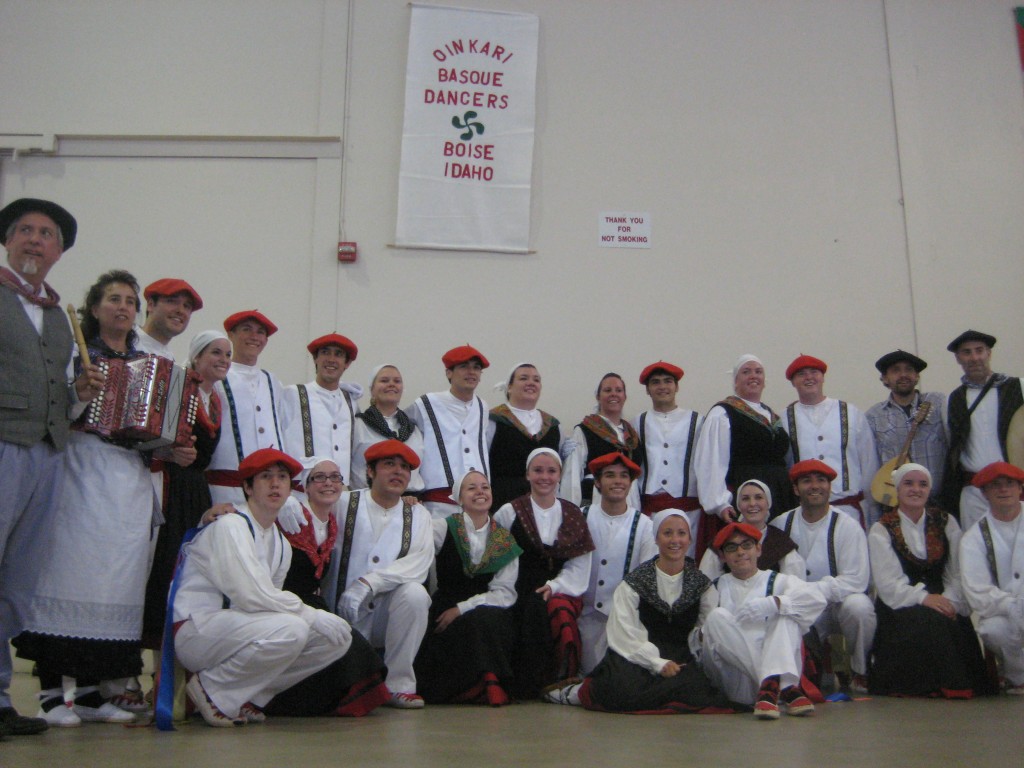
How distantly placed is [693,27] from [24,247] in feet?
17.0

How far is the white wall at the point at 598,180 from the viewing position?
20.9 ft

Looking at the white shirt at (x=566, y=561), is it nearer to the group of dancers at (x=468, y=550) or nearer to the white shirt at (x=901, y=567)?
the group of dancers at (x=468, y=550)

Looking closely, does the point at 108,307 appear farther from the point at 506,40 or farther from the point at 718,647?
the point at 506,40

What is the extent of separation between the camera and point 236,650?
3.25 meters

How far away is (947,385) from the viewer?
249 inches

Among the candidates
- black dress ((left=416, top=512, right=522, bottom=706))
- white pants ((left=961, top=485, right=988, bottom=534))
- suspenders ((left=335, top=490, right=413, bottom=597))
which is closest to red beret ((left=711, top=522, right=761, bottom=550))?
black dress ((left=416, top=512, right=522, bottom=706))

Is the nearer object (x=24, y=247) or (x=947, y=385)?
(x=24, y=247)

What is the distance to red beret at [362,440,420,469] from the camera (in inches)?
164

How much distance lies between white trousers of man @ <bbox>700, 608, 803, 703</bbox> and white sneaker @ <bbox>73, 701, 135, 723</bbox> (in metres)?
2.15

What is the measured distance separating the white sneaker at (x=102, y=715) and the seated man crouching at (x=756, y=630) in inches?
84.6

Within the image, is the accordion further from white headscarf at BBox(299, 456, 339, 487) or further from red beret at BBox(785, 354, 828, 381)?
red beret at BBox(785, 354, 828, 381)

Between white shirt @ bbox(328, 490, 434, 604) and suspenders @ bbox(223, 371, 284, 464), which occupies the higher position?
suspenders @ bbox(223, 371, 284, 464)

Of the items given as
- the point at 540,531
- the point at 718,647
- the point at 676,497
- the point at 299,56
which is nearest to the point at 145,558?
the point at 540,531

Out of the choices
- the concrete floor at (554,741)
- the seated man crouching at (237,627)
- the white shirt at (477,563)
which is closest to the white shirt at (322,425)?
the white shirt at (477,563)
